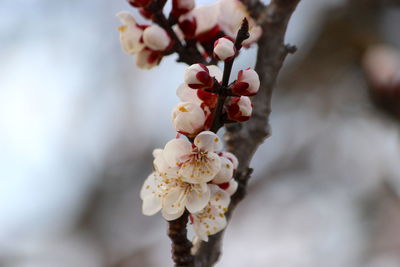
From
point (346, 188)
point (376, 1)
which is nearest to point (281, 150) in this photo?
point (346, 188)

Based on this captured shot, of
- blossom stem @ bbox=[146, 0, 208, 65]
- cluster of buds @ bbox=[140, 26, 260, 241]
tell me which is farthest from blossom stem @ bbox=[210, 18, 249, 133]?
blossom stem @ bbox=[146, 0, 208, 65]

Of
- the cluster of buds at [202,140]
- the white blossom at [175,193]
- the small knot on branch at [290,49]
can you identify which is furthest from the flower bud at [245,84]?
the small knot on branch at [290,49]

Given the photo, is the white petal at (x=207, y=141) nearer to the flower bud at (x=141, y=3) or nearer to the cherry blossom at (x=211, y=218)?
the cherry blossom at (x=211, y=218)

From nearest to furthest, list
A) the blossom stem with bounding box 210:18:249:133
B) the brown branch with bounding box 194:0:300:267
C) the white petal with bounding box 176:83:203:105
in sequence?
1. the blossom stem with bounding box 210:18:249:133
2. the white petal with bounding box 176:83:203:105
3. the brown branch with bounding box 194:0:300:267

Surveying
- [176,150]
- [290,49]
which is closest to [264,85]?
[290,49]

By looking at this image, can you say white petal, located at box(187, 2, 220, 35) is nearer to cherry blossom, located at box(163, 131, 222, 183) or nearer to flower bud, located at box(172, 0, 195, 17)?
flower bud, located at box(172, 0, 195, 17)

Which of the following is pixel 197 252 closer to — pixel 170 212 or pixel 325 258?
pixel 170 212
